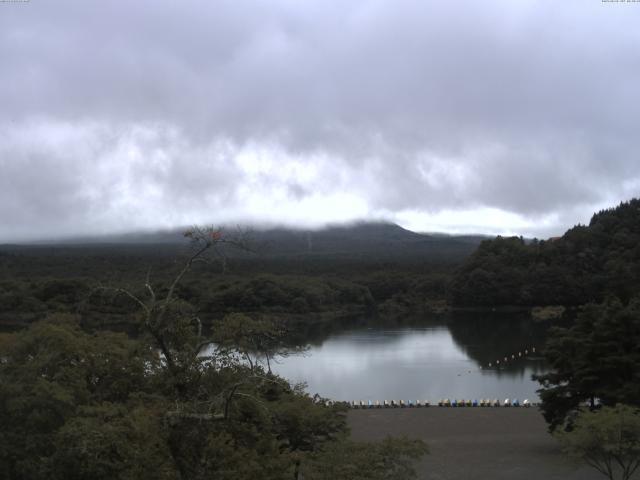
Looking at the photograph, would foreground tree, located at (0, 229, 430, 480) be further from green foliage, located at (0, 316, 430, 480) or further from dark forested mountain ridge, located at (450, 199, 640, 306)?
dark forested mountain ridge, located at (450, 199, 640, 306)

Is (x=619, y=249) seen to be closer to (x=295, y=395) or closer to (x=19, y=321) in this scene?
(x=19, y=321)

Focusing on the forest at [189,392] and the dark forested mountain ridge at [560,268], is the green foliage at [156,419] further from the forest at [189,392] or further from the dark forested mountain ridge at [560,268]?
the dark forested mountain ridge at [560,268]

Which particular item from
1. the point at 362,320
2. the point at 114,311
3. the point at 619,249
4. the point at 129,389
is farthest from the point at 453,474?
the point at 619,249

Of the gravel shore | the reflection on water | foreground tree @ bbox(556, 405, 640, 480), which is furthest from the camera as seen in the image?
the reflection on water

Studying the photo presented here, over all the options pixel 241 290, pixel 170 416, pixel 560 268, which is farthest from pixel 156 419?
pixel 560 268

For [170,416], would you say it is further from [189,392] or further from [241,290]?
[241,290]

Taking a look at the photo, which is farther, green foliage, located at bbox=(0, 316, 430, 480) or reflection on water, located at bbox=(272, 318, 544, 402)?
A: reflection on water, located at bbox=(272, 318, 544, 402)

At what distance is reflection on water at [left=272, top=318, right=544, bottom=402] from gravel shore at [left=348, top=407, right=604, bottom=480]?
15.3 ft

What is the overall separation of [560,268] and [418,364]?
39521 mm

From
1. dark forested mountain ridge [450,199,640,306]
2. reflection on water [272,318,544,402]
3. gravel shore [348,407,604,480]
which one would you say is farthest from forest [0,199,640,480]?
dark forested mountain ridge [450,199,640,306]

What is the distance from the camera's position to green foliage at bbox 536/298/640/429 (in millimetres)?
16031

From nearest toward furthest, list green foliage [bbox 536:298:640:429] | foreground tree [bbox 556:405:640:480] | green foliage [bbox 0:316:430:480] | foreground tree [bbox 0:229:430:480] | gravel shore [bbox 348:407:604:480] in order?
foreground tree [bbox 0:229:430:480]
green foliage [bbox 0:316:430:480]
foreground tree [bbox 556:405:640:480]
gravel shore [bbox 348:407:604:480]
green foliage [bbox 536:298:640:429]

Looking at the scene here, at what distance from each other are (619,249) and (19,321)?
2377 inches

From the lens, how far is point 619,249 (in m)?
74.4
